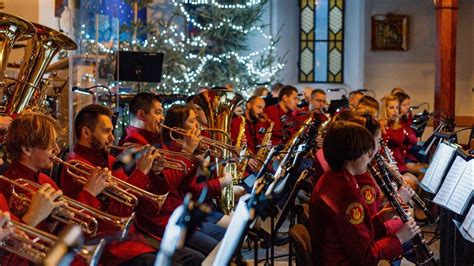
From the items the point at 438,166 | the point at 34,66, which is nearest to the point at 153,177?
the point at 34,66

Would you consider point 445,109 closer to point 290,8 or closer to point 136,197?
point 290,8

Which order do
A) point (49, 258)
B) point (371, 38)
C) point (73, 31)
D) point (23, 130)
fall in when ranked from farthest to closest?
point (371, 38), point (73, 31), point (23, 130), point (49, 258)

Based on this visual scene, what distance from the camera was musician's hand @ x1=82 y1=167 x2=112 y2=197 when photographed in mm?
Result: 4070

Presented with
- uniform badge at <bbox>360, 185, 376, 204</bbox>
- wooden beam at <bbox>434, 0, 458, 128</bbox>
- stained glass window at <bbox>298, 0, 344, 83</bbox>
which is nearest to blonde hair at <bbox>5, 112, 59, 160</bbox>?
uniform badge at <bbox>360, 185, 376, 204</bbox>

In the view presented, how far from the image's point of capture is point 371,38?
15273mm

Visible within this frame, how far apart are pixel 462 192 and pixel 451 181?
0.82 feet

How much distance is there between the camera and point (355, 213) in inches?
156

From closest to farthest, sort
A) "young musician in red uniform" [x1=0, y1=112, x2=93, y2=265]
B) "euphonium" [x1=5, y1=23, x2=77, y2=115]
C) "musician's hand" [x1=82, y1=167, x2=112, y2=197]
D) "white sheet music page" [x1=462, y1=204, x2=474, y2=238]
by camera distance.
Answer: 1. "young musician in red uniform" [x1=0, y1=112, x2=93, y2=265]
2. "musician's hand" [x1=82, y1=167, x2=112, y2=197]
3. "white sheet music page" [x1=462, y1=204, x2=474, y2=238]
4. "euphonium" [x1=5, y1=23, x2=77, y2=115]

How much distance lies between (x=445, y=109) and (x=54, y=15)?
5430mm

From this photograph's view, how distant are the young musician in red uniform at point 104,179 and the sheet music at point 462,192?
69.2 inches

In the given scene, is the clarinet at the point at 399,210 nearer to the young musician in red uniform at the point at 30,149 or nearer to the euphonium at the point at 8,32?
the young musician in red uniform at the point at 30,149

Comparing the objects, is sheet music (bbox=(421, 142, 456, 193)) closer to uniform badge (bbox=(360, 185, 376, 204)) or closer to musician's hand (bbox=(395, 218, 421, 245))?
uniform badge (bbox=(360, 185, 376, 204))

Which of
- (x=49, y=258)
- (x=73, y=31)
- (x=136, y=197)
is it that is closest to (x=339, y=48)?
(x=73, y=31)

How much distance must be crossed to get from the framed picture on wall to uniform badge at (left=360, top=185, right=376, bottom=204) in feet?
36.8
